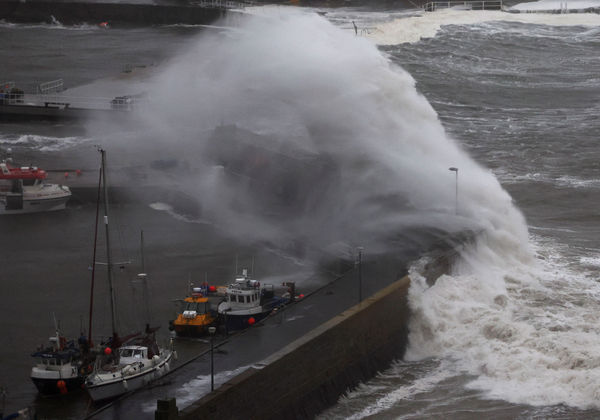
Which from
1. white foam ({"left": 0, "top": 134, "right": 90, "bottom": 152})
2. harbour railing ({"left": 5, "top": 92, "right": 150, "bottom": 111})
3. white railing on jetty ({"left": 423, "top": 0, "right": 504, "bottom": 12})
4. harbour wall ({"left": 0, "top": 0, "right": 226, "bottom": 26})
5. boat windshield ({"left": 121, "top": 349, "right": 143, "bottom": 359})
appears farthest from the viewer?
white railing on jetty ({"left": 423, "top": 0, "right": 504, "bottom": 12})

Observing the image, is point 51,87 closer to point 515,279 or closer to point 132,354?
point 515,279

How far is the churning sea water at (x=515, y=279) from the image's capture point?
21828mm

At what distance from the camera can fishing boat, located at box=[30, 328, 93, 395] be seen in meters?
19.6

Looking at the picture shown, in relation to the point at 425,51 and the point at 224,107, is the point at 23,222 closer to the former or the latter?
the point at 224,107

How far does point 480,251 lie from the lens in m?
29.5

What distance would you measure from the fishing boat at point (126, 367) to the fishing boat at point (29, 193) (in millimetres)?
→ 13788

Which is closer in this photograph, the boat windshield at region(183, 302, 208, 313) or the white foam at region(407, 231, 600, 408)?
the white foam at region(407, 231, 600, 408)

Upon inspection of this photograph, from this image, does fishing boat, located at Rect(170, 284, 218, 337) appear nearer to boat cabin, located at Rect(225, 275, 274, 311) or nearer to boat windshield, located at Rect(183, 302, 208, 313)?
boat windshield, located at Rect(183, 302, 208, 313)

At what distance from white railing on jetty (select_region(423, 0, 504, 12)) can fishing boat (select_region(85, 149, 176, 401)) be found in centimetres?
6116

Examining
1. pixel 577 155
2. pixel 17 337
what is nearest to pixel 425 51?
pixel 577 155

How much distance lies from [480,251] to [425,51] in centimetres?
Result: 3615

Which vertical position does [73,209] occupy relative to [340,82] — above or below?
below

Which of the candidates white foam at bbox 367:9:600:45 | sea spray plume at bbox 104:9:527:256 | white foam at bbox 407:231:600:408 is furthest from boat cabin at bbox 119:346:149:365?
A: white foam at bbox 367:9:600:45

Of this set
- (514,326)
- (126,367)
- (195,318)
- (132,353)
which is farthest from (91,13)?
(126,367)
